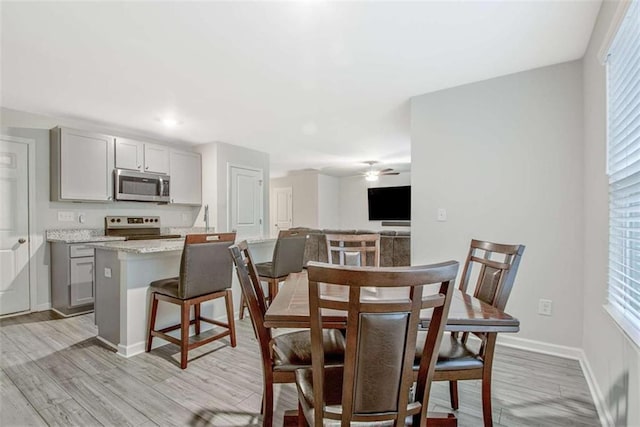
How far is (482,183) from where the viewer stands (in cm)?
278

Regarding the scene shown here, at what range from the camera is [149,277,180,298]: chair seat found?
2361 millimetres

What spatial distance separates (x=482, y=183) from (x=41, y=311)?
5.03m

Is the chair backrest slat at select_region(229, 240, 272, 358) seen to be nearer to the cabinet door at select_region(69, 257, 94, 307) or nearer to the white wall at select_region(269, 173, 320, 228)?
the cabinet door at select_region(69, 257, 94, 307)

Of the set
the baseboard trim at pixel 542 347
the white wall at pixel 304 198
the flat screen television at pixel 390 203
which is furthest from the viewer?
the white wall at pixel 304 198

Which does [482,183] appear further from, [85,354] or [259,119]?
[85,354]

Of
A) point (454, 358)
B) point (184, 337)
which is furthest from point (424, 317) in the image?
point (184, 337)

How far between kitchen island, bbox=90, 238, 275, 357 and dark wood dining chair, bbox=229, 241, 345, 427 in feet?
4.43

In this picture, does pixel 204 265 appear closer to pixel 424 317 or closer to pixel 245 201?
pixel 424 317

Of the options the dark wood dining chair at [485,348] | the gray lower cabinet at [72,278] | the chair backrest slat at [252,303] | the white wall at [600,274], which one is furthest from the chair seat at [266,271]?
the white wall at [600,274]

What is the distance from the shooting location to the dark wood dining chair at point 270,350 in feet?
4.50

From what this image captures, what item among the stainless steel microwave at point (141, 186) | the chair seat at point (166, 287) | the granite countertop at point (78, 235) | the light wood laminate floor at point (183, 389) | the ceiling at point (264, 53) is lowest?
the light wood laminate floor at point (183, 389)

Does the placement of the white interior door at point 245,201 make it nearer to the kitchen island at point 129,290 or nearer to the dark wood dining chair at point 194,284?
the kitchen island at point 129,290

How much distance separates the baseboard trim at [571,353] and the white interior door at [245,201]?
402 cm

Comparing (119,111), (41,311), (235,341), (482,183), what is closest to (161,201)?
(119,111)
